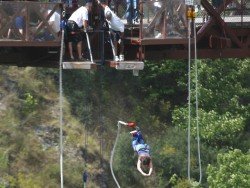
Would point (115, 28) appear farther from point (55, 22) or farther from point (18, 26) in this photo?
point (18, 26)

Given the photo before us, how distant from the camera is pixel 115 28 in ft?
43.0

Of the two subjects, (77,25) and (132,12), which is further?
(132,12)

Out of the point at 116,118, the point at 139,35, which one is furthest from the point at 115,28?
the point at 116,118

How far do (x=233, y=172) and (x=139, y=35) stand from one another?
13.9 meters

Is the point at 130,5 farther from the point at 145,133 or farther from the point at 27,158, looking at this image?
the point at 145,133

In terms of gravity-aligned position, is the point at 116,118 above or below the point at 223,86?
below

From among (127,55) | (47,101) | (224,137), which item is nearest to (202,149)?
(224,137)

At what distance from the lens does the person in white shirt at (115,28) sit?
1284cm

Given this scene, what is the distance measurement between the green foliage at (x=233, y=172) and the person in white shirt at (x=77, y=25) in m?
13.7

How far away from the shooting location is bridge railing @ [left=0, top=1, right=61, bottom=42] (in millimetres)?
12578

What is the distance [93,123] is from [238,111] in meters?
5.83

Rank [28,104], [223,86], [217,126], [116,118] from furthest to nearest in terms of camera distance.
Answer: [116,118]
[223,86]
[28,104]
[217,126]

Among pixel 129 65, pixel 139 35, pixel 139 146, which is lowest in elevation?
pixel 139 146

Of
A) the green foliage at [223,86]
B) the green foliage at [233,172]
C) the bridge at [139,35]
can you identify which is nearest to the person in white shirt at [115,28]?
the bridge at [139,35]
